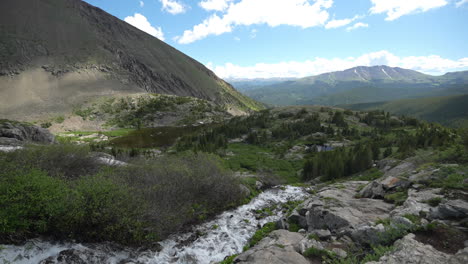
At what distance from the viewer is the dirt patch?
9.94 metres

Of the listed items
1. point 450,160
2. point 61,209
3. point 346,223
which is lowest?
point 346,223

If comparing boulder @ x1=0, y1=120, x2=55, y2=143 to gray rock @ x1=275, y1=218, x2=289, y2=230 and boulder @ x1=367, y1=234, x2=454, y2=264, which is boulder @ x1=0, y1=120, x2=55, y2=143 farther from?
boulder @ x1=367, y1=234, x2=454, y2=264

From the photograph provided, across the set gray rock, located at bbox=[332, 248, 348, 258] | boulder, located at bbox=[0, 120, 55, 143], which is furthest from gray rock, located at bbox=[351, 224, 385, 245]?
boulder, located at bbox=[0, 120, 55, 143]

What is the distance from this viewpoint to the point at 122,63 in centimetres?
16100

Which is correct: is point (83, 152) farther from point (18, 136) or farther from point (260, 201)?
point (18, 136)

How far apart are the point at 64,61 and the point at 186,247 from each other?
158821 mm

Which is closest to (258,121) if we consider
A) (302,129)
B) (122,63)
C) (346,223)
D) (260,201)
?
(302,129)

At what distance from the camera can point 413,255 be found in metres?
9.53

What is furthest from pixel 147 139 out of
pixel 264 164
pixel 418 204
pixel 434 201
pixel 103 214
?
pixel 434 201

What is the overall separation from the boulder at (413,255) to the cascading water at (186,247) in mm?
11397

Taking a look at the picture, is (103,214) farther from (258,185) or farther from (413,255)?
(258,185)

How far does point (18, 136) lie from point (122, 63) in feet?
461

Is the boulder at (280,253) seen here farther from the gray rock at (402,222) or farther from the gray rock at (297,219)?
the gray rock at (402,222)

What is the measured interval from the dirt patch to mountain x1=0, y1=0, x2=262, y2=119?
12385cm
